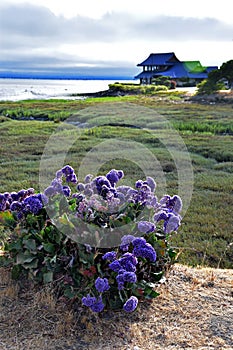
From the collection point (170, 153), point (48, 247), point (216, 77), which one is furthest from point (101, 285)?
point (216, 77)

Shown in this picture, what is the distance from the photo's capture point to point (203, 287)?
8.92 feet

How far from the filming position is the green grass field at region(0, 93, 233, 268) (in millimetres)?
4414

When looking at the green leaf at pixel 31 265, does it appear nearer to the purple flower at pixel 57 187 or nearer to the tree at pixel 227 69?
the purple flower at pixel 57 187

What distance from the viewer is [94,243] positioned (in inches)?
93.0

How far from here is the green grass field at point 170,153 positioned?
14.5 ft

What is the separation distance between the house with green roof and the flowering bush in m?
40.7

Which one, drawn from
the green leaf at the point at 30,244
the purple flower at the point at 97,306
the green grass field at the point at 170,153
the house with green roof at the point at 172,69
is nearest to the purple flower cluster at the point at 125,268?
the purple flower at the point at 97,306

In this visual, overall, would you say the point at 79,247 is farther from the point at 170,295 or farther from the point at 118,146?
the point at 118,146

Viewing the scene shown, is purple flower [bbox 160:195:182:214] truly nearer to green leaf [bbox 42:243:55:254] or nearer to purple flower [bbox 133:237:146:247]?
purple flower [bbox 133:237:146:247]

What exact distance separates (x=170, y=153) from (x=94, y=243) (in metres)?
6.43

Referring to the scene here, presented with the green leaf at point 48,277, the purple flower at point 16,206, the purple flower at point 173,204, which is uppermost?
the purple flower at point 16,206

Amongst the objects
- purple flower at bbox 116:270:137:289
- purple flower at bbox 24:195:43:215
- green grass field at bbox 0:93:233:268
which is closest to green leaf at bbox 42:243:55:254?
purple flower at bbox 24:195:43:215

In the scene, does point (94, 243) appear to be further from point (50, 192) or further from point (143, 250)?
point (50, 192)

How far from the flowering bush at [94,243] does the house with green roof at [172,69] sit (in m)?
40.7
